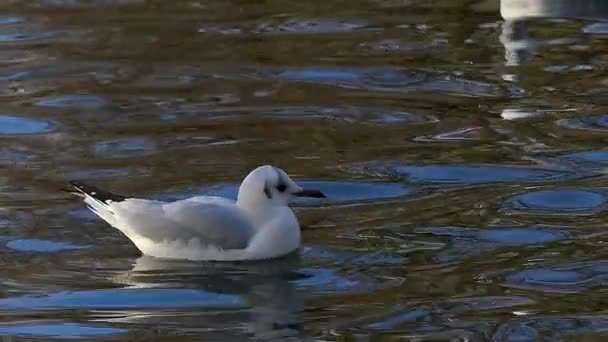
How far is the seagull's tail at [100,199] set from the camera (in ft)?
25.7

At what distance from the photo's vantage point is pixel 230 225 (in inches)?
299

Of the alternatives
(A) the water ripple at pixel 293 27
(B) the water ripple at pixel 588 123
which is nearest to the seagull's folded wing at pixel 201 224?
(B) the water ripple at pixel 588 123

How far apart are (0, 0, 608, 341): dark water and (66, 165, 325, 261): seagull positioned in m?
0.08

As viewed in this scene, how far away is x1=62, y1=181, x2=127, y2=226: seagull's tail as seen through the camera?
308 inches

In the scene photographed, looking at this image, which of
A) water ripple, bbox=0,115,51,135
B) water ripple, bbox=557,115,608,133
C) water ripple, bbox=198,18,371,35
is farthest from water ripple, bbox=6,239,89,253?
water ripple, bbox=198,18,371,35

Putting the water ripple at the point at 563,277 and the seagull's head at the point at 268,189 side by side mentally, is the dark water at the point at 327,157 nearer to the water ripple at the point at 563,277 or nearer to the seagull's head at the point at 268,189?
the water ripple at the point at 563,277

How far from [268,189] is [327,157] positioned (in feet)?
5.52

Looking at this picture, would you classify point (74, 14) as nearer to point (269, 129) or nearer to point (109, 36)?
point (109, 36)

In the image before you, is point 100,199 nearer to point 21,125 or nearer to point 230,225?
point 230,225

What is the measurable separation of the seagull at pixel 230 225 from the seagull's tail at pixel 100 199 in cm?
17

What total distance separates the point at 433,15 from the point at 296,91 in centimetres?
241

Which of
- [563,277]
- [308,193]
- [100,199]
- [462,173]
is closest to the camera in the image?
[563,277]

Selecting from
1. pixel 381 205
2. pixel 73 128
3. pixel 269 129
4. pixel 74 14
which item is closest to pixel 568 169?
pixel 381 205

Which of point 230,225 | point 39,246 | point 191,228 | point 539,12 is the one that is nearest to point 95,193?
point 39,246
